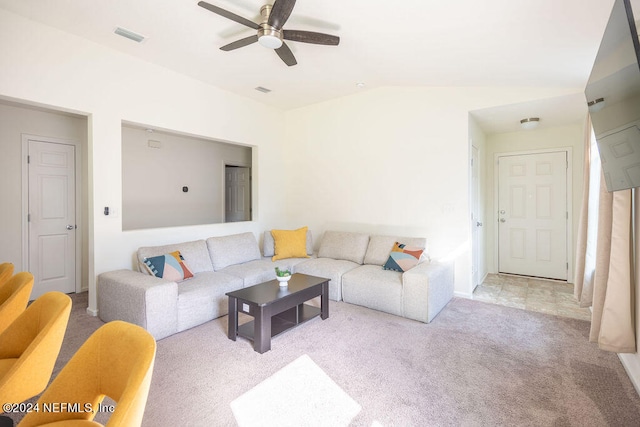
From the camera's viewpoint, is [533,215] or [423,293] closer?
[423,293]

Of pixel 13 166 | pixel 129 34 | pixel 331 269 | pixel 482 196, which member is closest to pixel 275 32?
pixel 129 34

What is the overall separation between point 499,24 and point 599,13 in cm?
57

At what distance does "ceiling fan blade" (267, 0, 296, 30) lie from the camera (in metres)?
2.15

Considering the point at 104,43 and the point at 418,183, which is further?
the point at 418,183

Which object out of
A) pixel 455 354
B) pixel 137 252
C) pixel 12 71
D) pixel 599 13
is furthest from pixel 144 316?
pixel 599 13

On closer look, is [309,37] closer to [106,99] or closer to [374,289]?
[106,99]

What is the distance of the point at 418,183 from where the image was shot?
428cm

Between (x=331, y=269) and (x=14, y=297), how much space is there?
295 centimetres

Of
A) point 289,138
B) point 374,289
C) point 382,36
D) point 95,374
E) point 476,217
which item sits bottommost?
point 374,289

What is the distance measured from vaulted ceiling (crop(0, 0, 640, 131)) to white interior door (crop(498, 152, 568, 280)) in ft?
6.05

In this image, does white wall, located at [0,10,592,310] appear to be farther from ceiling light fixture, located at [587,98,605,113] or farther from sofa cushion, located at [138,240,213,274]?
ceiling light fixture, located at [587,98,605,113]

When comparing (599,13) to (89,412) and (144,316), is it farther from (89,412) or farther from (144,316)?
(144,316)

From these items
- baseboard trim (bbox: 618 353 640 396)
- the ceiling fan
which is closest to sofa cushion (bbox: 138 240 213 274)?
the ceiling fan

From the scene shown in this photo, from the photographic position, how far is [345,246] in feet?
14.6
